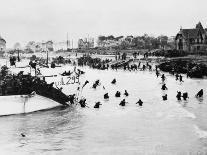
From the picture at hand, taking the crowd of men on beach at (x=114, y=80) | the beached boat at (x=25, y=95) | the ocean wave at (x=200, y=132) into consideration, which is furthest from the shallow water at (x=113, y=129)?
the beached boat at (x=25, y=95)

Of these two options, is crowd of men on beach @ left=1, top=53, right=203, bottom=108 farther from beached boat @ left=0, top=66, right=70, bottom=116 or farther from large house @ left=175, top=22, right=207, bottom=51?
large house @ left=175, top=22, right=207, bottom=51

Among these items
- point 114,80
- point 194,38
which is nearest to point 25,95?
point 114,80

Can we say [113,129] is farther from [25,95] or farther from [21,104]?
[21,104]

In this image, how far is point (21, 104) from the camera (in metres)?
36.7

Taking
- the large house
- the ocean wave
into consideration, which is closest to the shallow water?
the ocean wave

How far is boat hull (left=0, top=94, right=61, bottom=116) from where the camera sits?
3569cm

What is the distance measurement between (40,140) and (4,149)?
3.04 metres

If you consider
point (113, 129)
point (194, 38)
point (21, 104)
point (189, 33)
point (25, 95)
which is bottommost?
point (113, 129)

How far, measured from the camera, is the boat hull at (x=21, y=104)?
3569 cm

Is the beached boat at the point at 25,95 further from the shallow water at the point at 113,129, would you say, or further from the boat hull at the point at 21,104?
the shallow water at the point at 113,129

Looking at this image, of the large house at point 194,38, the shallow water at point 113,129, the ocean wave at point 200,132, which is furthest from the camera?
the large house at point 194,38

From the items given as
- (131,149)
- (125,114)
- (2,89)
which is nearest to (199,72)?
(125,114)

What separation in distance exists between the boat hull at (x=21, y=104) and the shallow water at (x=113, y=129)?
3.48ft

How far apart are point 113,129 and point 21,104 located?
11.1 metres
